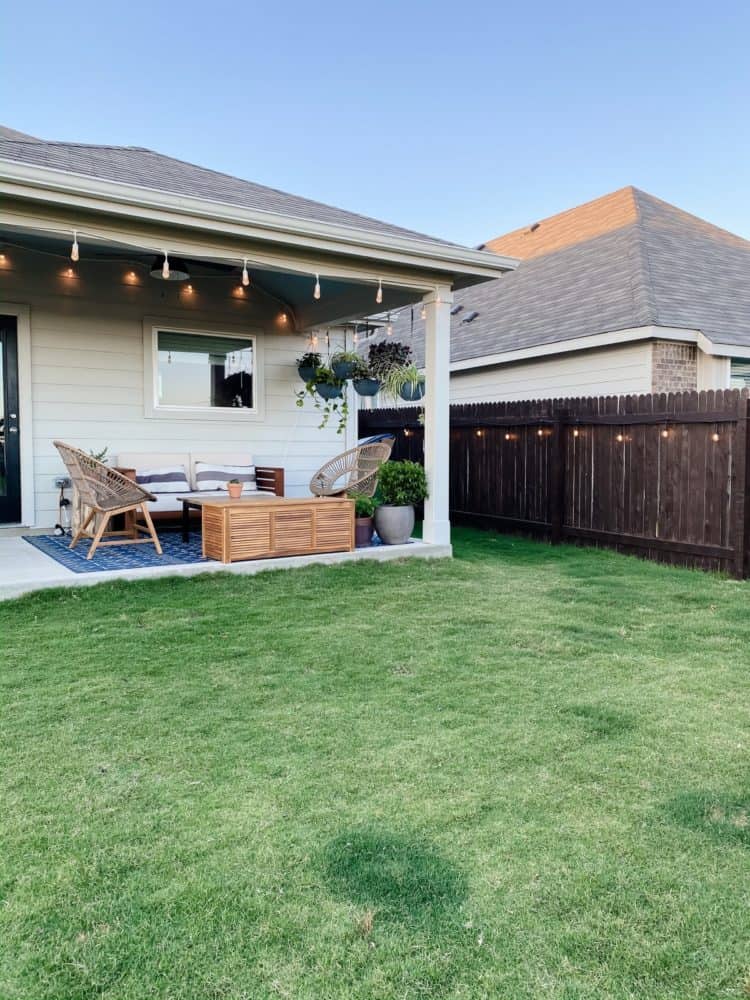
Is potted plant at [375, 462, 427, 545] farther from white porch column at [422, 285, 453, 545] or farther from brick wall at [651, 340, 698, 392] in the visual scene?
brick wall at [651, 340, 698, 392]

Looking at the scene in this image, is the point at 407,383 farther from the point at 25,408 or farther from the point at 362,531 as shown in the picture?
the point at 25,408

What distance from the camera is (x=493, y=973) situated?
1.54 meters

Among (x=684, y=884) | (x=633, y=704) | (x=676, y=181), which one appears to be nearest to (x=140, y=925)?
(x=684, y=884)

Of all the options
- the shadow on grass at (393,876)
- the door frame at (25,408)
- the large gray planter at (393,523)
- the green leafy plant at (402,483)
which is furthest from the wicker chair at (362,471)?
the shadow on grass at (393,876)

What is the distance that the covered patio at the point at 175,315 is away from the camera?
16.6 ft

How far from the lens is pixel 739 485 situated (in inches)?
232

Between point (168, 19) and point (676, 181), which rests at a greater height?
point (168, 19)

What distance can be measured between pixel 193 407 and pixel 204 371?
440 mm

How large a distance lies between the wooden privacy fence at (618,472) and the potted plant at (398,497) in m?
1.97

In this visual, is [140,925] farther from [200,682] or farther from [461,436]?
[461,436]

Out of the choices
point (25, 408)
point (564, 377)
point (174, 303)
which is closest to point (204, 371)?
point (174, 303)

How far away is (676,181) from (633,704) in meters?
17.5

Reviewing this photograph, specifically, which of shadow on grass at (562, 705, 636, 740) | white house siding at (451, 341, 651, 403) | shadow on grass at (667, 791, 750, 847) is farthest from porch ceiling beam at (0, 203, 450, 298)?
shadow on grass at (667, 791, 750, 847)

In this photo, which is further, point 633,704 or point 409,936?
point 633,704
